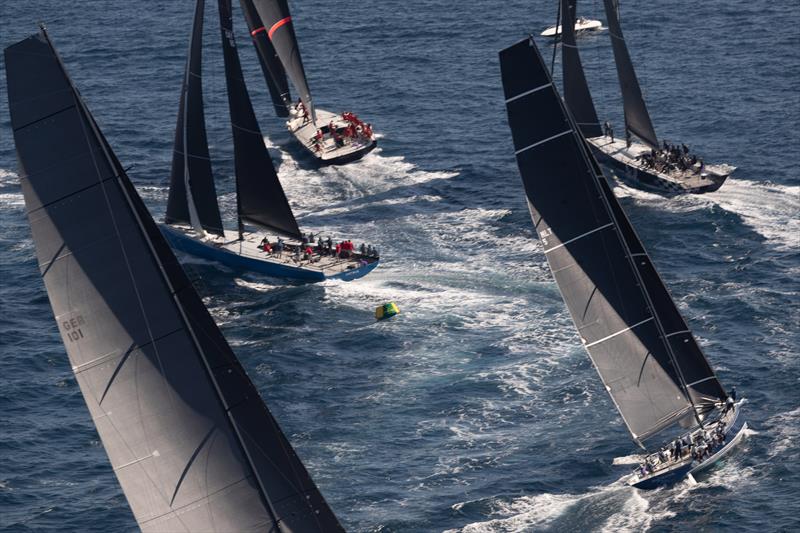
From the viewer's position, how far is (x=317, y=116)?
412 ft

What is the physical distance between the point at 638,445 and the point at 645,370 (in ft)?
11.8

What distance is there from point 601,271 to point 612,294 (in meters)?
1.29

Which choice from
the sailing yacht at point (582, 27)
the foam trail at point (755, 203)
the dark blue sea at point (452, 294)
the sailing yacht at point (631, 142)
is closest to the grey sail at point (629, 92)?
the sailing yacht at point (631, 142)

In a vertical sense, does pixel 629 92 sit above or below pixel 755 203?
above

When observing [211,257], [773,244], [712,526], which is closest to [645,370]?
[712,526]

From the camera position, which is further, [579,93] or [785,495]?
[579,93]

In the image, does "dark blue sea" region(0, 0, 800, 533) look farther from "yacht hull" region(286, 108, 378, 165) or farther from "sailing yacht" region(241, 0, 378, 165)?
"sailing yacht" region(241, 0, 378, 165)

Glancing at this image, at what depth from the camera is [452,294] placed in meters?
93.0

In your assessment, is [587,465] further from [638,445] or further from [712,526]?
[712,526]

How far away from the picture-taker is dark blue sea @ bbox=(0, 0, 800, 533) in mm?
70875

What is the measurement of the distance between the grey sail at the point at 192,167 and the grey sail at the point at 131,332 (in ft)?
161

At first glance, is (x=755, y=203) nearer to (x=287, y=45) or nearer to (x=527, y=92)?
(x=287, y=45)

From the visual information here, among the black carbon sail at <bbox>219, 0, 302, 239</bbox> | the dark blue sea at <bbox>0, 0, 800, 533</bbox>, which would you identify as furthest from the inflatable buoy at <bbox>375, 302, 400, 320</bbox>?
the black carbon sail at <bbox>219, 0, 302, 239</bbox>

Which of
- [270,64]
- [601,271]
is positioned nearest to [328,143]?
[270,64]
